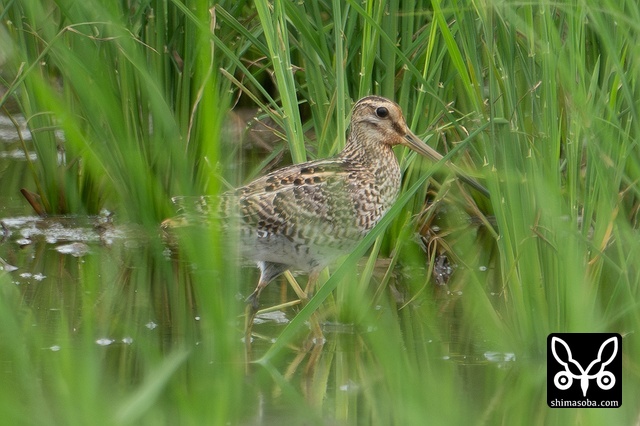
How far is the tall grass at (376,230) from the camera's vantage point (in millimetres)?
2857

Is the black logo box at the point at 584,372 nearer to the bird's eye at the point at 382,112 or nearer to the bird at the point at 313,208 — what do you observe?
the bird at the point at 313,208

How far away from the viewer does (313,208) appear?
14.5 ft

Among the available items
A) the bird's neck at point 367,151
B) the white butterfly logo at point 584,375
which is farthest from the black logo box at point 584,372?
the bird's neck at point 367,151

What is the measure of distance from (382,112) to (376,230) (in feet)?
5.17

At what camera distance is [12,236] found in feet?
18.5

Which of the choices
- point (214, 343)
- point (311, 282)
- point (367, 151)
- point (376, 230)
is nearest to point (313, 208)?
point (311, 282)

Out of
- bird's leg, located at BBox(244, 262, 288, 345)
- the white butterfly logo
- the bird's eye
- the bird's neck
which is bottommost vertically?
the white butterfly logo

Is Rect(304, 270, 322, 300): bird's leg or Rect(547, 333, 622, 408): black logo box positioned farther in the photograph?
Rect(304, 270, 322, 300): bird's leg

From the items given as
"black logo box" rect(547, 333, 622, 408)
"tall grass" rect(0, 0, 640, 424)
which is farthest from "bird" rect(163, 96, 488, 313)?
"black logo box" rect(547, 333, 622, 408)

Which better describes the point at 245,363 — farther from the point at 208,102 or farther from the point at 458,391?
the point at 208,102

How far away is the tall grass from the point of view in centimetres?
286

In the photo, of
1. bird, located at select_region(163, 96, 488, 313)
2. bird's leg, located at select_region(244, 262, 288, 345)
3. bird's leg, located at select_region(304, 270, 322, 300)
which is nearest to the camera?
bird, located at select_region(163, 96, 488, 313)

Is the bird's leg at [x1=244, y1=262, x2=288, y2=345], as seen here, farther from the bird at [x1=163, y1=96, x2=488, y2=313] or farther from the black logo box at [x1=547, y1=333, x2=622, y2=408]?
the black logo box at [x1=547, y1=333, x2=622, y2=408]

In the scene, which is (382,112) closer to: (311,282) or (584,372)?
(311,282)
